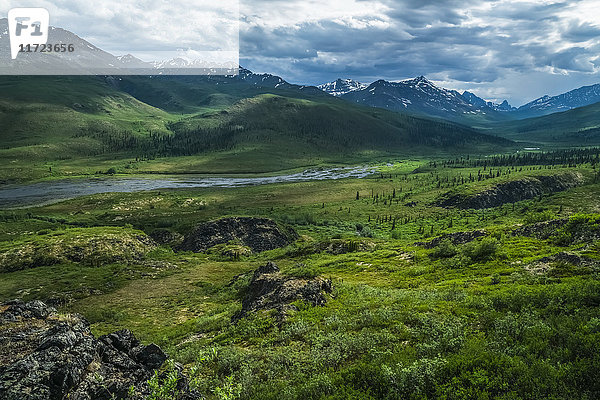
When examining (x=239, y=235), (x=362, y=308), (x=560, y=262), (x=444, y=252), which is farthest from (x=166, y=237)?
(x=560, y=262)

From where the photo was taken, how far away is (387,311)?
68.0ft

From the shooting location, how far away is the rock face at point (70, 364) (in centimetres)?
1210

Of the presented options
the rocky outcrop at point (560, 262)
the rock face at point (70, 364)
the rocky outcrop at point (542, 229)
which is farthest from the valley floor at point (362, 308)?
the rock face at point (70, 364)

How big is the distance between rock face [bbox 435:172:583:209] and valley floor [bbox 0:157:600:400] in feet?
336

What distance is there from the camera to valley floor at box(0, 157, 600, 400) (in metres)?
12.0

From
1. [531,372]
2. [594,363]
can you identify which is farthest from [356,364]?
[594,363]

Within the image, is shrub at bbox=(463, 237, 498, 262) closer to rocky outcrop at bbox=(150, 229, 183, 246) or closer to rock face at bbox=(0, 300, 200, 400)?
rock face at bbox=(0, 300, 200, 400)

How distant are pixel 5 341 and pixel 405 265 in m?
39.0

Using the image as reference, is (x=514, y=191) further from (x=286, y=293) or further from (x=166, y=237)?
(x=286, y=293)

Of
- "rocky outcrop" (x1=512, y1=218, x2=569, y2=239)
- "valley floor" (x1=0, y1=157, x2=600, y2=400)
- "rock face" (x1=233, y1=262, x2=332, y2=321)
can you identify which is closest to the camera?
"valley floor" (x1=0, y1=157, x2=600, y2=400)

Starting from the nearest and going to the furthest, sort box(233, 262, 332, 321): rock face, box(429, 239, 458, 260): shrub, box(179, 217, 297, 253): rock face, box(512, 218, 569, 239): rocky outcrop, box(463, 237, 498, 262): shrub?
box(233, 262, 332, 321): rock face, box(463, 237, 498, 262): shrub, box(512, 218, 569, 239): rocky outcrop, box(429, 239, 458, 260): shrub, box(179, 217, 297, 253): rock face

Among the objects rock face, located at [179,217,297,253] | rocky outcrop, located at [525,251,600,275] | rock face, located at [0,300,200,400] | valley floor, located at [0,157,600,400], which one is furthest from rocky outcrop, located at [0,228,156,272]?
rocky outcrop, located at [525,251,600,275]

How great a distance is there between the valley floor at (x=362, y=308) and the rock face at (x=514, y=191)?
Result: 102501mm

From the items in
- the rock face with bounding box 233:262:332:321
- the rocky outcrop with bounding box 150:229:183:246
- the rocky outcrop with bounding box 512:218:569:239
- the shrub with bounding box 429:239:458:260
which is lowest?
the rocky outcrop with bounding box 150:229:183:246
